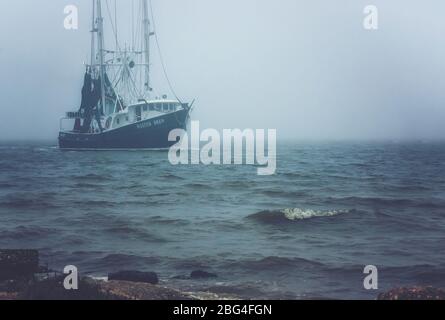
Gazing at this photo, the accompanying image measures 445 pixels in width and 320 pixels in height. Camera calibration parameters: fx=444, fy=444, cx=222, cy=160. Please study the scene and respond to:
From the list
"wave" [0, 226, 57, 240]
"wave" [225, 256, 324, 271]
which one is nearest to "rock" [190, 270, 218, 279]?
"wave" [225, 256, 324, 271]

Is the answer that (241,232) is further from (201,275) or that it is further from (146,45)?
(146,45)

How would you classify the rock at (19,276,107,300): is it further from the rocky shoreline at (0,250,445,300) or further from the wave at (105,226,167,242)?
the wave at (105,226,167,242)

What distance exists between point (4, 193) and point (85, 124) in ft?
153

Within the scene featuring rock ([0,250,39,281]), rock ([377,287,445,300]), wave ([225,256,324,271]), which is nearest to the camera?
rock ([377,287,445,300])

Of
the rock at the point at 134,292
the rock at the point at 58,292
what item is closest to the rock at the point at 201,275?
the rock at the point at 134,292

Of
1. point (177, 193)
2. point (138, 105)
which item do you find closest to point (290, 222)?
point (177, 193)

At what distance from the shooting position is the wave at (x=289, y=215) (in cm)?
2441

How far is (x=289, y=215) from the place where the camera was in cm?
2547

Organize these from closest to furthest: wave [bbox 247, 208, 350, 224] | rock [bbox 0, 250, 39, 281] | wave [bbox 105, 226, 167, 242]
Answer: rock [bbox 0, 250, 39, 281] < wave [bbox 105, 226, 167, 242] < wave [bbox 247, 208, 350, 224]

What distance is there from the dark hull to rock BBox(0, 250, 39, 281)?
5888cm

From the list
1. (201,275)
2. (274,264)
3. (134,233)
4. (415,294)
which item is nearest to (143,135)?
(134,233)

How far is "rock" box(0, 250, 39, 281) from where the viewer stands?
10.9 metres

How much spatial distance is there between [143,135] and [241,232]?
2068 inches

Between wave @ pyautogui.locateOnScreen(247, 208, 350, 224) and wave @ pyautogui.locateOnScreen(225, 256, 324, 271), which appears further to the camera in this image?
wave @ pyautogui.locateOnScreen(247, 208, 350, 224)
